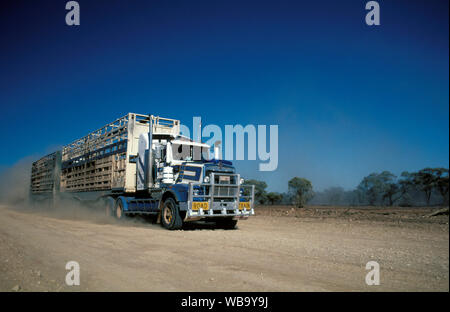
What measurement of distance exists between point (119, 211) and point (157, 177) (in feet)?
11.3

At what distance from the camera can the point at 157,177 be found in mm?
11086

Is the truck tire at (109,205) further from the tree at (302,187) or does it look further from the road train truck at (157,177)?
the tree at (302,187)

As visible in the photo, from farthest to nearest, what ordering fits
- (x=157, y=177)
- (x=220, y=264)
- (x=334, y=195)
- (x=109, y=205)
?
1. (x=334, y=195)
2. (x=109, y=205)
3. (x=157, y=177)
4. (x=220, y=264)

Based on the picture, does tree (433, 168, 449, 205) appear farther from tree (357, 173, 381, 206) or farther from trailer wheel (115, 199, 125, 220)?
trailer wheel (115, 199, 125, 220)

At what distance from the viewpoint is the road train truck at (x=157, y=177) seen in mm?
9805

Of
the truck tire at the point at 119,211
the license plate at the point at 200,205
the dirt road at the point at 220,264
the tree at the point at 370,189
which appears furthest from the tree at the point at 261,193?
the dirt road at the point at 220,264

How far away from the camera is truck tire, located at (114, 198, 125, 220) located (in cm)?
1295

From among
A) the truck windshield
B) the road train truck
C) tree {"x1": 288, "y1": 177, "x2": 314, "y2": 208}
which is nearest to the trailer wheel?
the road train truck

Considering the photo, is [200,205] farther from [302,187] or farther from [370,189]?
[370,189]

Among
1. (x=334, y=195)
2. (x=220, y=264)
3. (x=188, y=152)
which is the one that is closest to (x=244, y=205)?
(x=188, y=152)

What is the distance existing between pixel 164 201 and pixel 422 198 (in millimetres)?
68732

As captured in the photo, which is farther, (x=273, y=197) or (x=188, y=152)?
(x=273, y=197)

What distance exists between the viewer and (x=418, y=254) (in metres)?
5.59

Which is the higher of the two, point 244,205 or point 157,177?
point 157,177
